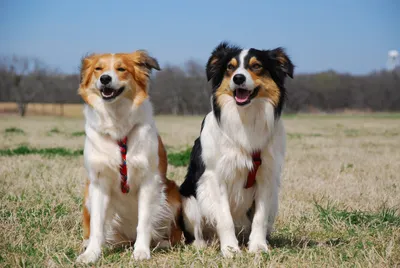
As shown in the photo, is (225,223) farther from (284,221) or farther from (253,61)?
(253,61)

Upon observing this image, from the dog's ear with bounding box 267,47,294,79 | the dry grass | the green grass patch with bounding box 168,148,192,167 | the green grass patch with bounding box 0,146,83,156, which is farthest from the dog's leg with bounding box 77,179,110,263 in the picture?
the dry grass

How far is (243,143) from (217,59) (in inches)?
35.8

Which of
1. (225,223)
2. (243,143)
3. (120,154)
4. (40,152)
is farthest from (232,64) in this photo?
(40,152)

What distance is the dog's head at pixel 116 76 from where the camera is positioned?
171 inches

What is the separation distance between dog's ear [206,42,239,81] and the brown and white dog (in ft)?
1.77

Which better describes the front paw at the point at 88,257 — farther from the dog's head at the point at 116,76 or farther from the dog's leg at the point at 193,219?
the dog's head at the point at 116,76

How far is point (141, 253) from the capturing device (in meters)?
4.26

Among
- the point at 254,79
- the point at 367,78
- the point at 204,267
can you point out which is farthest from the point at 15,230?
the point at 367,78

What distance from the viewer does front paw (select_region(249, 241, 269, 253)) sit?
440 centimetres

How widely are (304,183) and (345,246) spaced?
3337 millimetres

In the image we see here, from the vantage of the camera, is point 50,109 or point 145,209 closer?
point 145,209

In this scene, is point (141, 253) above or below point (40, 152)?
above

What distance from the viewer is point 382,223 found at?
506 cm

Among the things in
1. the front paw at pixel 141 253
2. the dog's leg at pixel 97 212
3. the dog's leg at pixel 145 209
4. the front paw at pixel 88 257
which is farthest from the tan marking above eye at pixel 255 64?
the front paw at pixel 88 257
